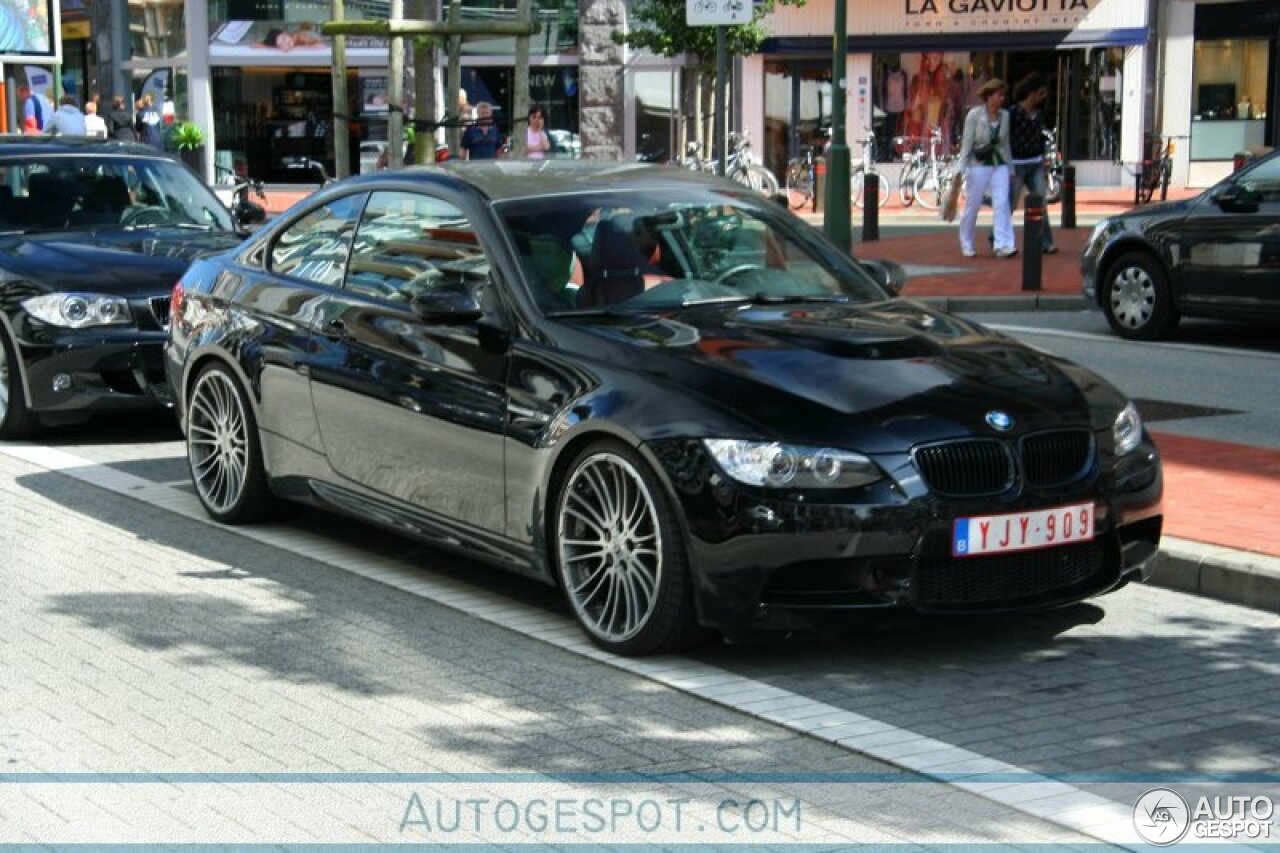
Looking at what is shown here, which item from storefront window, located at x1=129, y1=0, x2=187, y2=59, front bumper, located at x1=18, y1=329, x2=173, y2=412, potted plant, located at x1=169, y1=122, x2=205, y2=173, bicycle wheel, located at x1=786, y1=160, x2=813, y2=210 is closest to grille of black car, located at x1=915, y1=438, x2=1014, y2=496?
front bumper, located at x1=18, y1=329, x2=173, y2=412

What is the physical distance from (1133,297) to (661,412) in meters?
9.77

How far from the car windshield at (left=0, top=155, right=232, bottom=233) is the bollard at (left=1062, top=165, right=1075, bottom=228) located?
12610mm

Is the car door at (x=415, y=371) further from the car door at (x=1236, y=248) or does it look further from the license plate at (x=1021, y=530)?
the car door at (x=1236, y=248)

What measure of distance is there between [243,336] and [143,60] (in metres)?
35.6

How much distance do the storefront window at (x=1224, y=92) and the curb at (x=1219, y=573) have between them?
30576mm

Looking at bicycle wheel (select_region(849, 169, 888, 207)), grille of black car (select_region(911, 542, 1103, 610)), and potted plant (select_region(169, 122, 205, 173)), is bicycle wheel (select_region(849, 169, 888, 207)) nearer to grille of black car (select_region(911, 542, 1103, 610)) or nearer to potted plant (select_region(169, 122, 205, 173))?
potted plant (select_region(169, 122, 205, 173))

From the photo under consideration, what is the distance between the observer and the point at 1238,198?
14594 millimetres

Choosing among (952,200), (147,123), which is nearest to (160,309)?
(952,200)

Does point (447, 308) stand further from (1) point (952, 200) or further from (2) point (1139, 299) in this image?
(1) point (952, 200)

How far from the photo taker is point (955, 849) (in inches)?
189

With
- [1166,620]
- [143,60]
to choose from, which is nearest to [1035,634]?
[1166,620]

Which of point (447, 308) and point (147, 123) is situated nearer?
point (447, 308)

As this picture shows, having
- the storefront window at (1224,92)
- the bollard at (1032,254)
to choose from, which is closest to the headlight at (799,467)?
the bollard at (1032,254)

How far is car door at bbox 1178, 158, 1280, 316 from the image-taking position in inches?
563
